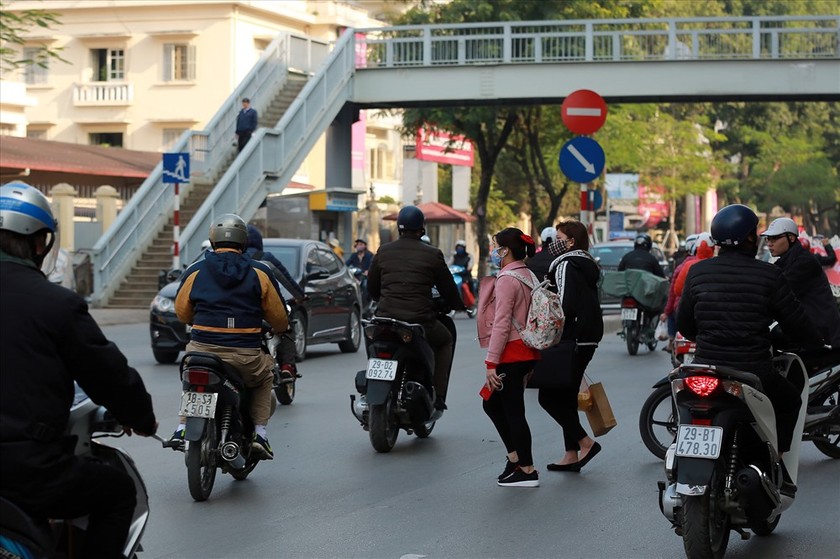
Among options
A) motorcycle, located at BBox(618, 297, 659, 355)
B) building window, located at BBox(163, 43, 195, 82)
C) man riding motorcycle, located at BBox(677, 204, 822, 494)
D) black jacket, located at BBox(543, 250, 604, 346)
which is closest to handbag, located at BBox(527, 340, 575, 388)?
black jacket, located at BBox(543, 250, 604, 346)

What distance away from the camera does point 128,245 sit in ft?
100

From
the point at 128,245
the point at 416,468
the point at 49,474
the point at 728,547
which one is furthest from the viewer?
the point at 128,245

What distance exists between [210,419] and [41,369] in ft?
13.5

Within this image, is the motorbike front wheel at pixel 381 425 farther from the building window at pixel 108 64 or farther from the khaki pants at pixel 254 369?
the building window at pixel 108 64

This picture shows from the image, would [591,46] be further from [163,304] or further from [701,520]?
[701,520]

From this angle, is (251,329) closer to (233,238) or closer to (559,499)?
(233,238)

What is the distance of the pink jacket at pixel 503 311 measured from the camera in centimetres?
906

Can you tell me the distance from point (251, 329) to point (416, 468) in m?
1.81

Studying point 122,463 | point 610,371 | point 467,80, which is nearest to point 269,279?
point 122,463

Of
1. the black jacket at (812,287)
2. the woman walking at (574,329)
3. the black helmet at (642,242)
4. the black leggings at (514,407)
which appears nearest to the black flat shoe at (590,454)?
the woman walking at (574,329)

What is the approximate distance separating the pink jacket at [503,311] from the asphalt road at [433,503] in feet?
3.07

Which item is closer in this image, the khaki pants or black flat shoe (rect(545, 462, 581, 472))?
the khaki pants

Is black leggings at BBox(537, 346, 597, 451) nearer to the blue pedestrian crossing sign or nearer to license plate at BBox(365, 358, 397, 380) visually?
license plate at BBox(365, 358, 397, 380)

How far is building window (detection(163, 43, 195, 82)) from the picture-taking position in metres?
56.1
